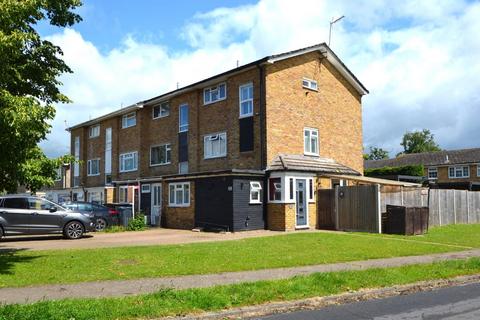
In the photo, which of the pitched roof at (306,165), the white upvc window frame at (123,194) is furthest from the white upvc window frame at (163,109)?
the pitched roof at (306,165)

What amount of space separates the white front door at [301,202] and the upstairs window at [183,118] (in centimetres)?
962

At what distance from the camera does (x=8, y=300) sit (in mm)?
7895

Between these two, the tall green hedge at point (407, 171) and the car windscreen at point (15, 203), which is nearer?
the car windscreen at point (15, 203)

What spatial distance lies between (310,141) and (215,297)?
1943 cm

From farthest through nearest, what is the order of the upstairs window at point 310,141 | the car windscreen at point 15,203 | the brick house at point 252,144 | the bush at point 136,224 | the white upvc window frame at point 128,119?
the white upvc window frame at point 128,119, the upstairs window at point 310,141, the bush at point 136,224, the brick house at point 252,144, the car windscreen at point 15,203

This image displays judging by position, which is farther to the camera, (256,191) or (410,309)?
(256,191)

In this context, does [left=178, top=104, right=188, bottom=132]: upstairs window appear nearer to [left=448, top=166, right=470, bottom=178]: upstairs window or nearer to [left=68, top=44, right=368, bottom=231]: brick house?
[left=68, top=44, right=368, bottom=231]: brick house

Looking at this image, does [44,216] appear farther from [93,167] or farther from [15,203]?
[93,167]

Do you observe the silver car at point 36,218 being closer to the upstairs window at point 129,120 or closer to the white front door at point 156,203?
the white front door at point 156,203

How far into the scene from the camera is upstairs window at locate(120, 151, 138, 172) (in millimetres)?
35656

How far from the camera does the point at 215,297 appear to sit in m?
8.00

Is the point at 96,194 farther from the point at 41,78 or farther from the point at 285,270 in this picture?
the point at 285,270

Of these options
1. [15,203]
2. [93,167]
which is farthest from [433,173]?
[15,203]

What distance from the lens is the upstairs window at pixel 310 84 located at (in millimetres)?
26875
